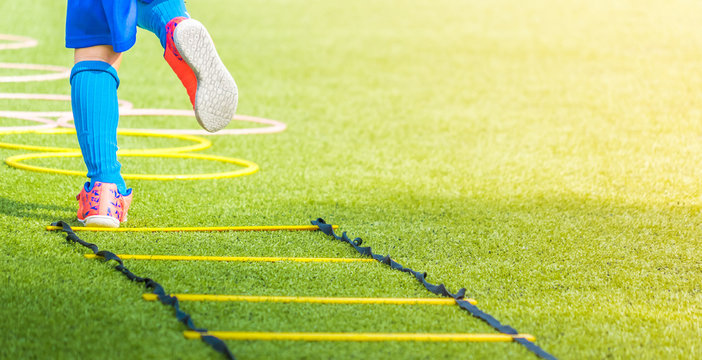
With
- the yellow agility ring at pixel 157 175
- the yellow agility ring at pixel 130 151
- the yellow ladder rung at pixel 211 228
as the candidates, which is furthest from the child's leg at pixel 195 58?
the yellow agility ring at pixel 130 151

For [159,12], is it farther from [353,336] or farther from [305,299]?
[353,336]

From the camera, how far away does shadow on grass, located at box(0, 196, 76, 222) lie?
2.95m

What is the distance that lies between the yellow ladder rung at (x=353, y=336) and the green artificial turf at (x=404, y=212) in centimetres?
3

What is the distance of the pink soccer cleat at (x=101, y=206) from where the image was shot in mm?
2820

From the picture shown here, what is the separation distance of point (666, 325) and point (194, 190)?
212 centimetres

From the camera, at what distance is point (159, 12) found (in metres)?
2.92

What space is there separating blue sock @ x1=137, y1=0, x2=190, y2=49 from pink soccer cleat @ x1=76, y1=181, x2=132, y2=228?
0.54 m

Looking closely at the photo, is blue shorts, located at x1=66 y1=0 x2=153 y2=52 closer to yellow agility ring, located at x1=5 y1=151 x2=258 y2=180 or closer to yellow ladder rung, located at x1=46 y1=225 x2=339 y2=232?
yellow ladder rung, located at x1=46 y1=225 x2=339 y2=232

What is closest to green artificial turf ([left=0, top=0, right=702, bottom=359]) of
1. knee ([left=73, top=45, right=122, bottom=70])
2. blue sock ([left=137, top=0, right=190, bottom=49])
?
knee ([left=73, top=45, right=122, bottom=70])

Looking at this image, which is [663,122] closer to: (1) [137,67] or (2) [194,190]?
(2) [194,190]

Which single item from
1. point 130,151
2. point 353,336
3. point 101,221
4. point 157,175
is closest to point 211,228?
point 101,221

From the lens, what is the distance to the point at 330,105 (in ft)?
22.5

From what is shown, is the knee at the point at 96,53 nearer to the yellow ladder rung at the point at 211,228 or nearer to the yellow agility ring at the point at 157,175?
the yellow ladder rung at the point at 211,228

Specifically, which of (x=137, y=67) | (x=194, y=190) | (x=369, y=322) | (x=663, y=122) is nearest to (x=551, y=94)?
(x=663, y=122)
